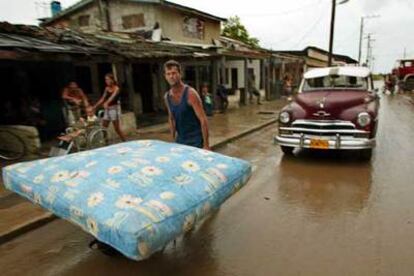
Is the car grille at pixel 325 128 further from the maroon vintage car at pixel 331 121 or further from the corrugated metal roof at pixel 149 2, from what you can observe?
the corrugated metal roof at pixel 149 2

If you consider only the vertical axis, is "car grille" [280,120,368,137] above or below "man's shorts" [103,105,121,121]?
below

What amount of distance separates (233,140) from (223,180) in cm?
742

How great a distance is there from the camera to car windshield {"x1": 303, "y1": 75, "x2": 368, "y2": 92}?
8.75 metres

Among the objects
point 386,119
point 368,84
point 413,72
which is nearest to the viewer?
point 368,84

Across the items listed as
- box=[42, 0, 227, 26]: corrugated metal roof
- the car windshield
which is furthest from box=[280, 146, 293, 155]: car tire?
box=[42, 0, 227, 26]: corrugated metal roof

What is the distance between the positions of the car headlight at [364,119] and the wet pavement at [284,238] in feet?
3.08

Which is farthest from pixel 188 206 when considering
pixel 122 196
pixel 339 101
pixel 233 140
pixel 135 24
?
pixel 135 24

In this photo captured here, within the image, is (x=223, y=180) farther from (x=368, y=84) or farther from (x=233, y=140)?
(x=233, y=140)

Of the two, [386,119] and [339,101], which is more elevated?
[339,101]

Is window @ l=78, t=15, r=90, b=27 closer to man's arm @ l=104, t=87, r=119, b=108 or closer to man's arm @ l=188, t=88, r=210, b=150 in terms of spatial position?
man's arm @ l=104, t=87, r=119, b=108

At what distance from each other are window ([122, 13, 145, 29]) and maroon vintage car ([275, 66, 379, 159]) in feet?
41.5

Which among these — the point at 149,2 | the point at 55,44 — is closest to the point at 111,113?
the point at 55,44

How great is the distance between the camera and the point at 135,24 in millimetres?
19328

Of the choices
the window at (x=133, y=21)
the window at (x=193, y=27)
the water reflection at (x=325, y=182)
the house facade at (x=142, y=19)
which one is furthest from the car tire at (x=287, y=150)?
the window at (x=193, y=27)
